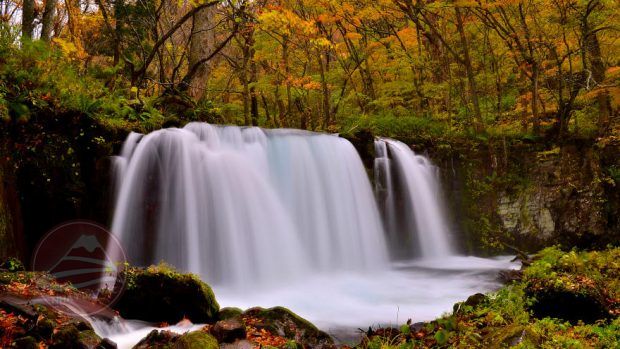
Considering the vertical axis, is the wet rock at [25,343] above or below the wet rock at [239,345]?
above

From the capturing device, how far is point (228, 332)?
4336 mm

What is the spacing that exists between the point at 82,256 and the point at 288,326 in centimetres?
362

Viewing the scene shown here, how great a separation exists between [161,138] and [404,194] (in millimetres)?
5951

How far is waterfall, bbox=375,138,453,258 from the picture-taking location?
10906 mm

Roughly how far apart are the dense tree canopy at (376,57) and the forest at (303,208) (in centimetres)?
10

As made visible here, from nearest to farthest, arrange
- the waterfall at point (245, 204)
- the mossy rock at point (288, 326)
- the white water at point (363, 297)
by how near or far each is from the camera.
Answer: the mossy rock at point (288, 326)
the white water at point (363, 297)
the waterfall at point (245, 204)

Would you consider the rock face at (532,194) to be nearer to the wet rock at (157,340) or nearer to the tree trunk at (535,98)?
the tree trunk at (535,98)

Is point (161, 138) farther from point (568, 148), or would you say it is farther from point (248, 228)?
point (568, 148)

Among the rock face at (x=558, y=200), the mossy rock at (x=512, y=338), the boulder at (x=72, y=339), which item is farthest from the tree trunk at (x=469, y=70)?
the boulder at (x=72, y=339)

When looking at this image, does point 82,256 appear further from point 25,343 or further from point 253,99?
point 253,99

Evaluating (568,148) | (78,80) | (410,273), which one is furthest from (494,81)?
(78,80)

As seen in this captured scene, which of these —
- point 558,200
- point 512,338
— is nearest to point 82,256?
point 512,338

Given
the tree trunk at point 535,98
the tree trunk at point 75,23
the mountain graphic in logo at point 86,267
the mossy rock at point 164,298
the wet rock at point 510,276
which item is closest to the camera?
the mossy rock at point 164,298

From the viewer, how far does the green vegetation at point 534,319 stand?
400 cm
